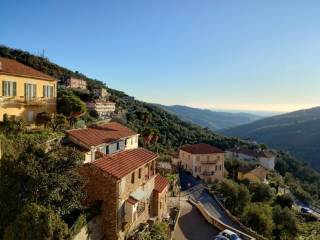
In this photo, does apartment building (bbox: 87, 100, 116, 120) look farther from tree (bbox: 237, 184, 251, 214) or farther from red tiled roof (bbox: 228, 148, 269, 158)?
red tiled roof (bbox: 228, 148, 269, 158)

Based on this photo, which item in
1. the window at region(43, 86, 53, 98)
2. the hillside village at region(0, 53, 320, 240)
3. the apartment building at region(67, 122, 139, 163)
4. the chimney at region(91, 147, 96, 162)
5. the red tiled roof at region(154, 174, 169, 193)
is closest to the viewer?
the hillside village at region(0, 53, 320, 240)

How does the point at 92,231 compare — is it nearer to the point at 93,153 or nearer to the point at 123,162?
the point at 123,162

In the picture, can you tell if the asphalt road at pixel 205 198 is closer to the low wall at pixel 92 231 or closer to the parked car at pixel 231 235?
the parked car at pixel 231 235

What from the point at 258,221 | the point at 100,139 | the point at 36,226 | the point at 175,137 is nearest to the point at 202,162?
the point at 258,221

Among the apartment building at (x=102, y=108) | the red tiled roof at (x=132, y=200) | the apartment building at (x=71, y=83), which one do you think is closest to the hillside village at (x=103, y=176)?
the red tiled roof at (x=132, y=200)

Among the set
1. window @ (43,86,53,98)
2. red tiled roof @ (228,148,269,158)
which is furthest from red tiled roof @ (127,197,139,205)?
red tiled roof @ (228,148,269,158)

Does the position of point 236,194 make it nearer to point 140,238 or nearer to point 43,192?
point 140,238
